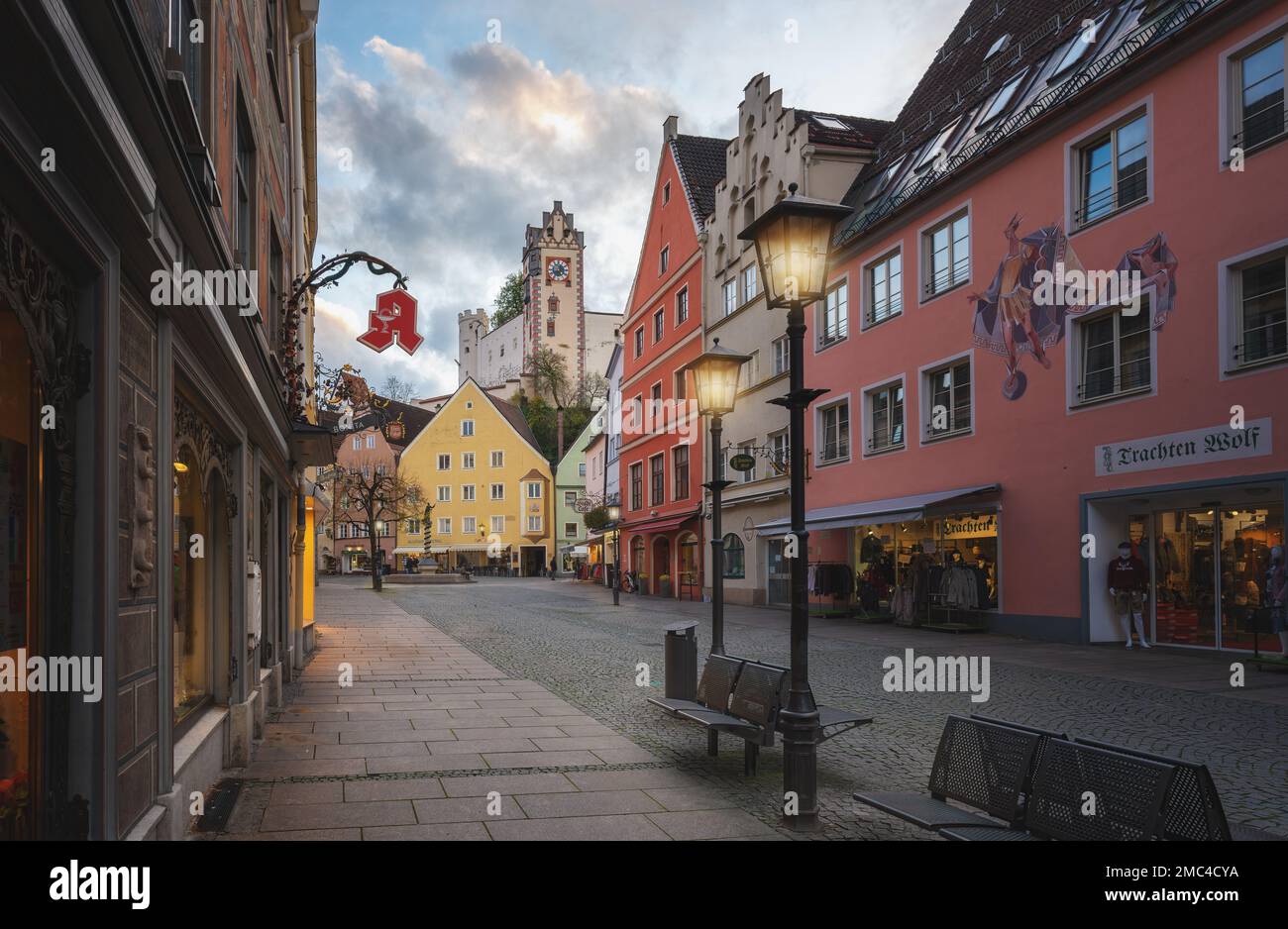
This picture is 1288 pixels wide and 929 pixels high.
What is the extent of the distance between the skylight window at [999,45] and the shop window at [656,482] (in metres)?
21.4

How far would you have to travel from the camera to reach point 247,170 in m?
10.0

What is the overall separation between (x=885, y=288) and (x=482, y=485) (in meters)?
59.4

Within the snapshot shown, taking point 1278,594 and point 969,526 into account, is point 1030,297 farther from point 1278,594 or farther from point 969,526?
point 1278,594

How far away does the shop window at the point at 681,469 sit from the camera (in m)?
39.8

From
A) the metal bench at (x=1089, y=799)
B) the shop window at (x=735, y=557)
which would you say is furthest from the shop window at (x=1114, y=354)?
the shop window at (x=735, y=557)

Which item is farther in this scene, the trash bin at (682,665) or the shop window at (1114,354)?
the shop window at (1114,354)

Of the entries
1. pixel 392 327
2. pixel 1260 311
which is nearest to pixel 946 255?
pixel 1260 311

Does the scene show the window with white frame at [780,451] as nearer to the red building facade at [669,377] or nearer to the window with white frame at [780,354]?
the window with white frame at [780,354]

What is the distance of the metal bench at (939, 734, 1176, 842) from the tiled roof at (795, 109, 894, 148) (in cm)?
2638
